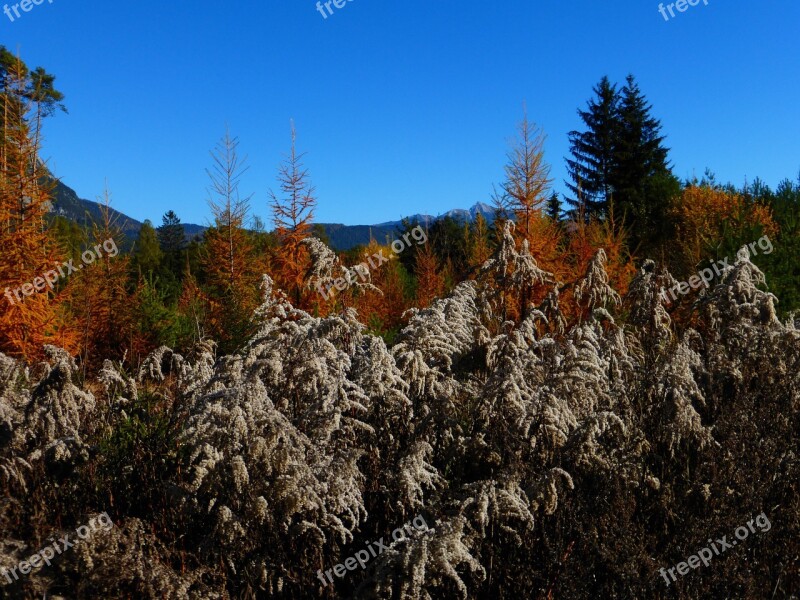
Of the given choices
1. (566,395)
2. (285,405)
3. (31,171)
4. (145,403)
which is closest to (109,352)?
(31,171)

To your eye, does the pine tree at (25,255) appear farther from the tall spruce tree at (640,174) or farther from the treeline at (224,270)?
the tall spruce tree at (640,174)

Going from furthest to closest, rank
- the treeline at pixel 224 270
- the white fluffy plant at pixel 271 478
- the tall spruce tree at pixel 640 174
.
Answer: the tall spruce tree at pixel 640 174, the treeline at pixel 224 270, the white fluffy plant at pixel 271 478

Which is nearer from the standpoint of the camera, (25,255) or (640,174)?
(25,255)

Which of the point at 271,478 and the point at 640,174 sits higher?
the point at 640,174

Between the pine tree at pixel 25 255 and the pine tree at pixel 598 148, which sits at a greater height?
the pine tree at pixel 598 148

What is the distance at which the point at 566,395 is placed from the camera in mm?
3807

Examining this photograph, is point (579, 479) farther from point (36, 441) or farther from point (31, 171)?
point (31, 171)

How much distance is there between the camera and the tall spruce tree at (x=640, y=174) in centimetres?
3028

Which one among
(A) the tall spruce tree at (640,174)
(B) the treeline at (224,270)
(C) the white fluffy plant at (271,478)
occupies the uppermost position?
(A) the tall spruce tree at (640,174)

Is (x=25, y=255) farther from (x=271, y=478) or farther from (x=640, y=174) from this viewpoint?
(x=640, y=174)

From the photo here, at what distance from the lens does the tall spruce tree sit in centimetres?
3028

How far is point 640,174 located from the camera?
3641 cm

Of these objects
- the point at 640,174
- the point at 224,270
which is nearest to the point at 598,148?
the point at 640,174

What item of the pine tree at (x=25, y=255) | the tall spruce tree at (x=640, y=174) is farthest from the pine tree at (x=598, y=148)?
the pine tree at (x=25, y=255)
